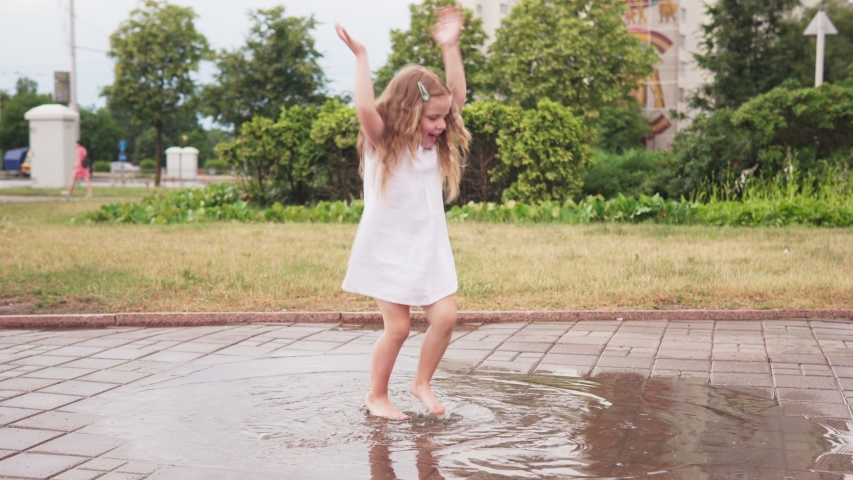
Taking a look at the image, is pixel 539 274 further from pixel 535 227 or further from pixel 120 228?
pixel 120 228

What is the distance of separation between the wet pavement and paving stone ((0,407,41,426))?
20 millimetres

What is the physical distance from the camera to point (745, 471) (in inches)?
130

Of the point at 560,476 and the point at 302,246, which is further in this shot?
the point at 302,246

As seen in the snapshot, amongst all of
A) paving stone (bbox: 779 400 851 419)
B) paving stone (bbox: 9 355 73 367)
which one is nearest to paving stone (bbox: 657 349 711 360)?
paving stone (bbox: 779 400 851 419)

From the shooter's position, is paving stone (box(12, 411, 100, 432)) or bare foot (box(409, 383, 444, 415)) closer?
paving stone (box(12, 411, 100, 432))

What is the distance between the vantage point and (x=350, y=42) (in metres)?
3.98

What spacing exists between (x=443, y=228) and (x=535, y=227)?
9.02m

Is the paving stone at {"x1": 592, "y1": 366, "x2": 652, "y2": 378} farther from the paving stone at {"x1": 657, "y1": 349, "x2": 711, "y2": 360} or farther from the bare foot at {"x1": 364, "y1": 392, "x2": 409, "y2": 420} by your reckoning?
the bare foot at {"x1": 364, "y1": 392, "x2": 409, "y2": 420}

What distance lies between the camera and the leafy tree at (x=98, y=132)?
259 feet

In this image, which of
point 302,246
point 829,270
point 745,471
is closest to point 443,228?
point 745,471

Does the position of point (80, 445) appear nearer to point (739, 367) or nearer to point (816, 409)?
point (816, 409)

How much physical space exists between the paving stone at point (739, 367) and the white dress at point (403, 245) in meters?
1.93

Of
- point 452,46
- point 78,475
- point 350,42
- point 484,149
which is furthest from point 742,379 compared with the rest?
point 484,149

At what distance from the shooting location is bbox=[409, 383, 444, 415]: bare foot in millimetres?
4163
